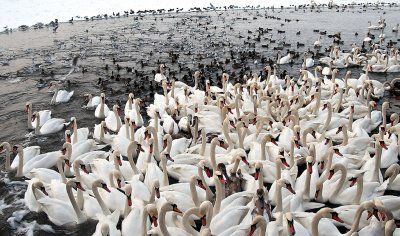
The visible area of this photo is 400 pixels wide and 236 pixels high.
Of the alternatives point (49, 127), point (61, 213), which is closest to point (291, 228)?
point (61, 213)

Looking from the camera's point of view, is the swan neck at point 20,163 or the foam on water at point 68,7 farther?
the foam on water at point 68,7

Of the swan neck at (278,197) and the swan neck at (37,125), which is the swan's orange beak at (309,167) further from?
the swan neck at (37,125)

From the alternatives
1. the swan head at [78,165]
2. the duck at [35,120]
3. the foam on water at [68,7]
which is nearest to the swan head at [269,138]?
the swan head at [78,165]

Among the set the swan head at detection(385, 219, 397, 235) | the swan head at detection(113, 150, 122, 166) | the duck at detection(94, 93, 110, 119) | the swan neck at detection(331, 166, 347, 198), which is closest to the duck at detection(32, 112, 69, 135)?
the duck at detection(94, 93, 110, 119)

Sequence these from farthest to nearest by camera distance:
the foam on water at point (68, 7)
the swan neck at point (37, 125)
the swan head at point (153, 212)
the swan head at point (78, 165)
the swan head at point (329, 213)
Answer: the foam on water at point (68, 7) < the swan neck at point (37, 125) < the swan head at point (78, 165) < the swan head at point (153, 212) < the swan head at point (329, 213)

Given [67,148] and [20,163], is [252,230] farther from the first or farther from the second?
[20,163]

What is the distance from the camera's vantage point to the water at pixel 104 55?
10336 mm

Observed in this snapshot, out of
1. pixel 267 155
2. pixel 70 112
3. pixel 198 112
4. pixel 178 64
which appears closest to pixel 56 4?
pixel 178 64

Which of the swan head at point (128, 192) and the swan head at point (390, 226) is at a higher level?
the swan head at point (128, 192)

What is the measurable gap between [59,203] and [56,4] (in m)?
46.3

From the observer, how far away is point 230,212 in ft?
21.3

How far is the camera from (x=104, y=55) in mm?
21734

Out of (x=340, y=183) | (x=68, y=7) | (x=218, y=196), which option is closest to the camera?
(x=218, y=196)

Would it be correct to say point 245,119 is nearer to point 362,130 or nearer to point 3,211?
point 362,130
